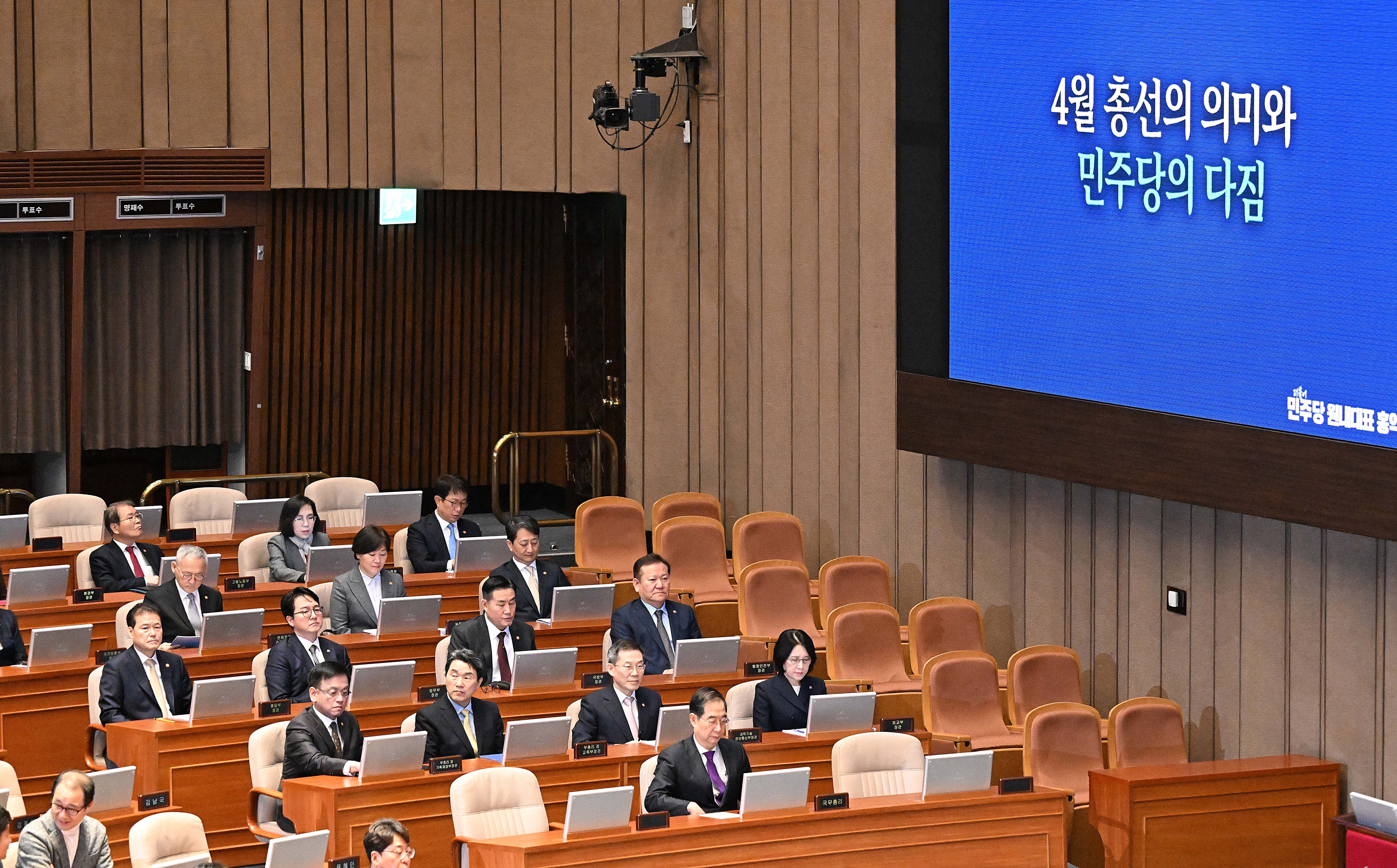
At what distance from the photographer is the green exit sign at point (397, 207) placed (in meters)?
13.7

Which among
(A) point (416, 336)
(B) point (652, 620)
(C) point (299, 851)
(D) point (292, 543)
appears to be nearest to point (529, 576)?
(B) point (652, 620)

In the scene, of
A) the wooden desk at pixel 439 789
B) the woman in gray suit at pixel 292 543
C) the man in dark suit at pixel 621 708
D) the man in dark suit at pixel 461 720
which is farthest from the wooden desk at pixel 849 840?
the woman in gray suit at pixel 292 543

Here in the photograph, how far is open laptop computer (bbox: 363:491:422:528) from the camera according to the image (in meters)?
10.7

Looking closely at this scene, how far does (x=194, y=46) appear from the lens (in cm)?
1148

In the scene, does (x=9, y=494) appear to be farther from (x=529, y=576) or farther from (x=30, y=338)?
(x=529, y=576)

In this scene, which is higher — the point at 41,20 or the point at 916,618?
the point at 41,20

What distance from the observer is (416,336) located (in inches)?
550

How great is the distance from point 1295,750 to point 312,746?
4.19 meters

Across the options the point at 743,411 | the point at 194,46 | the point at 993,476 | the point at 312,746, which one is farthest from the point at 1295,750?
the point at 194,46

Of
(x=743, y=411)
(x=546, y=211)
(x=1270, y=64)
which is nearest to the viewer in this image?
(x=1270, y=64)

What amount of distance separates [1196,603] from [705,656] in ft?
7.52

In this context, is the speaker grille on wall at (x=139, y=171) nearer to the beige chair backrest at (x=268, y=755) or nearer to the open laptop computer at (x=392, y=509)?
the open laptop computer at (x=392, y=509)

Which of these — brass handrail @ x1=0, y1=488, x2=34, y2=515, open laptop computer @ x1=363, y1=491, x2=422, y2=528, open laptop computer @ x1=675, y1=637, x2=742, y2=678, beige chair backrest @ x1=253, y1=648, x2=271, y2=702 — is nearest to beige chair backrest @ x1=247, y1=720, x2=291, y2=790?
beige chair backrest @ x1=253, y1=648, x2=271, y2=702

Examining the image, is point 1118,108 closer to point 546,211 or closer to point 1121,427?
point 1121,427
